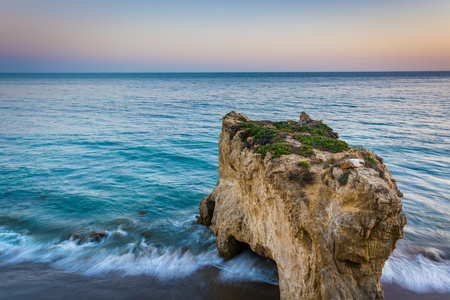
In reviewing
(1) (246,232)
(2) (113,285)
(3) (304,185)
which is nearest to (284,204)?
(3) (304,185)

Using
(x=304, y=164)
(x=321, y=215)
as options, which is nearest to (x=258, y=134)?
(x=304, y=164)

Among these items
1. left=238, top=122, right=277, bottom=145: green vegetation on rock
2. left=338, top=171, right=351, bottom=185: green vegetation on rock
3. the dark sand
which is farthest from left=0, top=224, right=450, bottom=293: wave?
left=338, top=171, right=351, bottom=185: green vegetation on rock

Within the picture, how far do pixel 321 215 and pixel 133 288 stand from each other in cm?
798

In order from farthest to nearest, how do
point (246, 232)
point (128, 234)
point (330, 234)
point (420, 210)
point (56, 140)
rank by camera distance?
point (56, 140) < point (420, 210) < point (128, 234) < point (246, 232) < point (330, 234)

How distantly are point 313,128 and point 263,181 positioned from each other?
4.55m

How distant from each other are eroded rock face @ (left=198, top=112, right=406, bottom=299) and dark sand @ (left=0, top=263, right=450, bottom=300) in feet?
5.98

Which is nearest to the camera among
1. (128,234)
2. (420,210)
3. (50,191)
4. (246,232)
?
(246,232)

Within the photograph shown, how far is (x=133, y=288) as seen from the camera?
10.9m

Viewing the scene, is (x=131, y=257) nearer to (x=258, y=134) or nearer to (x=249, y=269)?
(x=249, y=269)

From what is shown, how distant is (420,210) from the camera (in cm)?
1650

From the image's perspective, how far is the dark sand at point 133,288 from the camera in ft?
33.8

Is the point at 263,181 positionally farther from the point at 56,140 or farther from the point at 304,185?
the point at 56,140

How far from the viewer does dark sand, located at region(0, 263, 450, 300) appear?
1030cm

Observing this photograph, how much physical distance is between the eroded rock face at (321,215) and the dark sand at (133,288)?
1.82m
